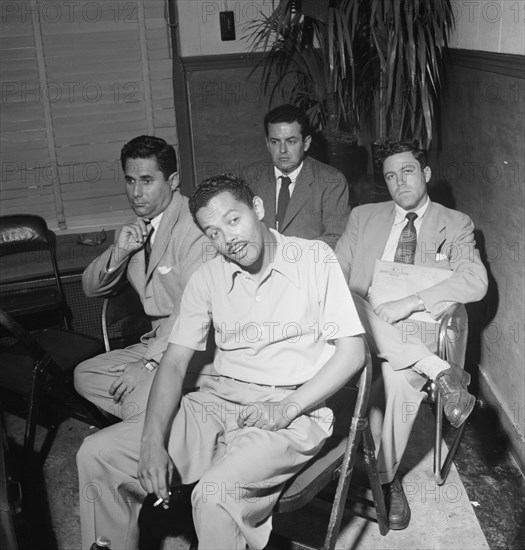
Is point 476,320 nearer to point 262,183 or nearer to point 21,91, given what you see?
point 262,183

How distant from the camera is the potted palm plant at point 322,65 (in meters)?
4.18

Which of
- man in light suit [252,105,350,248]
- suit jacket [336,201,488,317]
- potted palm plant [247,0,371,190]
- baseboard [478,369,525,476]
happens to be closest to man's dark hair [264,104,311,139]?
man in light suit [252,105,350,248]

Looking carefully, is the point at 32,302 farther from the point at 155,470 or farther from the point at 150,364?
the point at 155,470

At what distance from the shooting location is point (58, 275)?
13.7ft

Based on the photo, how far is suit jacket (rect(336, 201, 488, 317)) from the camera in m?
3.02

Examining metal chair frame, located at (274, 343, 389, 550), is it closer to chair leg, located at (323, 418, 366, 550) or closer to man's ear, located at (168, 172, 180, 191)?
chair leg, located at (323, 418, 366, 550)

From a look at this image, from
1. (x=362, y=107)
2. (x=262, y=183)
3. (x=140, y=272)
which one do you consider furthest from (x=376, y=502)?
(x=362, y=107)

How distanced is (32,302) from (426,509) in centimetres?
241

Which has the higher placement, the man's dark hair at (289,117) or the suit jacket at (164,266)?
the man's dark hair at (289,117)

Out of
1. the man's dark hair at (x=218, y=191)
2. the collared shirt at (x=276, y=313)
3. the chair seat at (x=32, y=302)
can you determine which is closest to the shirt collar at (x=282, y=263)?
the collared shirt at (x=276, y=313)

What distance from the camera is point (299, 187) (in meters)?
3.95

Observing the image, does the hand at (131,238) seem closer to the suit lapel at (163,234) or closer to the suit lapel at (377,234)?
the suit lapel at (163,234)

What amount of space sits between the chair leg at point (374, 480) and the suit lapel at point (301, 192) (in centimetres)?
172

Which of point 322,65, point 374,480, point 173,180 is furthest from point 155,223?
point 322,65
